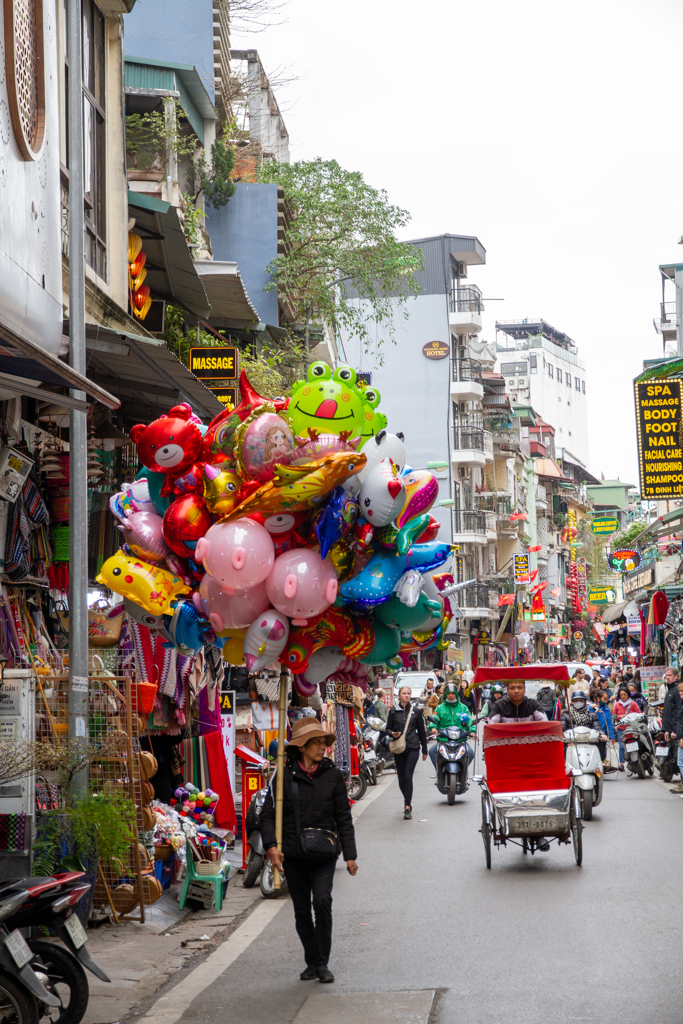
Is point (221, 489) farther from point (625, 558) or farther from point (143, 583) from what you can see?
point (625, 558)

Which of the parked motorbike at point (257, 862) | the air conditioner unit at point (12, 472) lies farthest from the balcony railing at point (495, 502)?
the air conditioner unit at point (12, 472)

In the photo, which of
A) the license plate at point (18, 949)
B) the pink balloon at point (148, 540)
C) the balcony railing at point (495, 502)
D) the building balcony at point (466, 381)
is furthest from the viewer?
the balcony railing at point (495, 502)

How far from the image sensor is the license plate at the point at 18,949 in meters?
6.06

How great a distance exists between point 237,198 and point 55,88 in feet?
59.5

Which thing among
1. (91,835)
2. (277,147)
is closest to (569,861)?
(91,835)

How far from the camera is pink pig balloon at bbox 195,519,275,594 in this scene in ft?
23.4

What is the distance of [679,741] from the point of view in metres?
17.8

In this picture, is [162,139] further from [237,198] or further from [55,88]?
[55,88]

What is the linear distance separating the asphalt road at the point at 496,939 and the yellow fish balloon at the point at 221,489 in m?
3.00

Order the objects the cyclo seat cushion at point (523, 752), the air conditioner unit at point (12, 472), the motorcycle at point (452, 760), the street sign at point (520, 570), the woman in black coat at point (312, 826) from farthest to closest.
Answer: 1. the street sign at point (520, 570)
2. the motorcycle at point (452, 760)
3. the cyclo seat cushion at point (523, 752)
4. the air conditioner unit at point (12, 472)
5. the woman in black coat at point (312, 826)

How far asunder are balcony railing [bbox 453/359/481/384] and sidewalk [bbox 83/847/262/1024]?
57961 mm

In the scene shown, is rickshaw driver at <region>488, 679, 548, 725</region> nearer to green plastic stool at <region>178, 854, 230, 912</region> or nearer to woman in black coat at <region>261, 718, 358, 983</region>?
green plastic stool at <region>178, 854, 230, 912</region>

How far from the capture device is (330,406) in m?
7.57

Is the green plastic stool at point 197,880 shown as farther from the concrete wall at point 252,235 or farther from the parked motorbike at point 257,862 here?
the concrete wall at point 252,235
